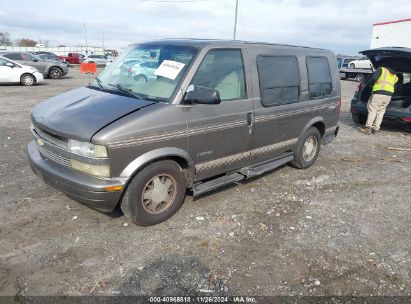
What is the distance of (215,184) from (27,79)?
15608mm

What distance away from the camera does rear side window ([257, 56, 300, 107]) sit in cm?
449

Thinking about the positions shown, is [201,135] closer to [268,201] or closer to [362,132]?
[268,201]

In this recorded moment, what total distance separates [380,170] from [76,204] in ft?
17.3

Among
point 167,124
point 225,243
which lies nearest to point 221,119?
point 167,124

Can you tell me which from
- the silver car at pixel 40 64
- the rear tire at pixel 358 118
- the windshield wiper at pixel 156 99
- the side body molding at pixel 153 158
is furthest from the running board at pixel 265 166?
the silver car at pixel 40 64

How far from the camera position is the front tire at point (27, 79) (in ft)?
53.0

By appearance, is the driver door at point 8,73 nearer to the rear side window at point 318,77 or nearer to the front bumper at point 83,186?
the front bumper at point 83,186

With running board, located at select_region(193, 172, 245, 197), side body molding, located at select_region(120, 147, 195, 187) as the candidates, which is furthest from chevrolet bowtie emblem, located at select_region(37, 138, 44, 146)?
running board, located at select_region(193, 172, 245, 197)

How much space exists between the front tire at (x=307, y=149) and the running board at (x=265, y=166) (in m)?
0.18

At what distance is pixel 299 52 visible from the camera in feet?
17.0

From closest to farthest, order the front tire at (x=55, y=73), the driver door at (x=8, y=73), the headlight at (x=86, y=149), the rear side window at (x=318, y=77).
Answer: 1. the headlight at (x=86, y=149)
2. the rear side window at (x=318, y=77)
3. the driver door at (x=8, y=73)
4. the front tire at (x=55, y=73)

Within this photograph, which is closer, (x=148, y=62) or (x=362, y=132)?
(x=148, y=62)

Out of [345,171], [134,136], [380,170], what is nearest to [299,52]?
[345,171]

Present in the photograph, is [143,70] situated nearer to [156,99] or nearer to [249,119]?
[156,99]
